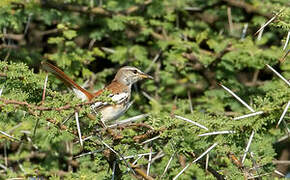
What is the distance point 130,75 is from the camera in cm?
552

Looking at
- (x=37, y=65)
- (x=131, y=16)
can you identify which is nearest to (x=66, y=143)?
(x=37, y=65)

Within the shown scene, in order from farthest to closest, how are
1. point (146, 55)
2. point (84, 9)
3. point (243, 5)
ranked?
point (243, 5)
point (146, 55)
point (84, 9)

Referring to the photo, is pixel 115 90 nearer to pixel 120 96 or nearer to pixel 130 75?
pixel 120 96

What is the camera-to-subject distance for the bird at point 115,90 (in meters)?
3.99

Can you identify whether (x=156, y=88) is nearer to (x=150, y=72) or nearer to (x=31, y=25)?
(x=150, y=72)

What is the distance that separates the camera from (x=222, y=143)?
10.0 ft

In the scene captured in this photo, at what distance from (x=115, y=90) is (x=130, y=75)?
58 cm

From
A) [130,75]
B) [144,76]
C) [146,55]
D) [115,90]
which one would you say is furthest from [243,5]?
[115,90]

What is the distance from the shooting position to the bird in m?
3.99

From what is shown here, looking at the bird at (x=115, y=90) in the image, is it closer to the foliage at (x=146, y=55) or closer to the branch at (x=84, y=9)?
the foliage at (x=146, y=55)

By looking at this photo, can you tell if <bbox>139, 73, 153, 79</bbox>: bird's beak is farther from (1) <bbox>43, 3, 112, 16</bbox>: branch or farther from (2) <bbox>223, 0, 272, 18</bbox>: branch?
(2) <bbox>223, 0, 272, 18</bbox>: branch

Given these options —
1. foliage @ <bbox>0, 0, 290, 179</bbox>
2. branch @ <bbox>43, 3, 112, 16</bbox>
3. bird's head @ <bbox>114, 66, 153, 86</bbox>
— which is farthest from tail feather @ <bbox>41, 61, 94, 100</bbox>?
branch @ <bbox>43, 3, 112, 16</bbox>

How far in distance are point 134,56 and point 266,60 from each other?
5.21ft

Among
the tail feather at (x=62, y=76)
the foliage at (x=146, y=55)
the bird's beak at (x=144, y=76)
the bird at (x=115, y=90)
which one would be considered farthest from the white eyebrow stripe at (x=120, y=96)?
the bird's beak at (x=144, y=76)
